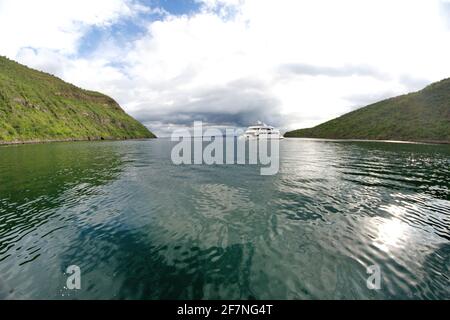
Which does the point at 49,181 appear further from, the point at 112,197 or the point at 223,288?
the point at 223,288

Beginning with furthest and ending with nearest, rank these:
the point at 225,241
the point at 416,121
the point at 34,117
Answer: the point at 416,121
the point at 34,117
the point at 225,241

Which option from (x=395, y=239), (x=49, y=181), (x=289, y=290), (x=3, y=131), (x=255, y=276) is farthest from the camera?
(x=3, y=131)

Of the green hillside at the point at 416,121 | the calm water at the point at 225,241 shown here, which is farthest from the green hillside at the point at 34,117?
the green hillside at the point at 416,121

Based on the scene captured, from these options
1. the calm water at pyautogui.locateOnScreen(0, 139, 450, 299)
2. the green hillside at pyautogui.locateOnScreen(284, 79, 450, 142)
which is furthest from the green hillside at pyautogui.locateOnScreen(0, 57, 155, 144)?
the green hillside at pyautogui.locateOnScreen(284, 79, 450, 142)

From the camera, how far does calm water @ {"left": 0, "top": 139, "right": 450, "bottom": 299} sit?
999 centimetres

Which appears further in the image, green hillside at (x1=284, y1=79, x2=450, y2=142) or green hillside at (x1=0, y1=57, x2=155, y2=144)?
green hillside at (x1=284, y1=79, x2=450, y2=142)

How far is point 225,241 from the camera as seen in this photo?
14.2 metres

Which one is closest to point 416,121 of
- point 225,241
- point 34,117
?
point 225,241

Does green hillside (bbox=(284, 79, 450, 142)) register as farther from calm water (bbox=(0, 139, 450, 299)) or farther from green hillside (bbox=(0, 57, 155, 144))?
green hillside (bbox=(0, 57, 155, 144))

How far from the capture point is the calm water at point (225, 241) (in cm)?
999

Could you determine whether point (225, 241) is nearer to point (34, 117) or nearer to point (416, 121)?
point (34, 117)

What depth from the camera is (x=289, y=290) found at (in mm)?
9805

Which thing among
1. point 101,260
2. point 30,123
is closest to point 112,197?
point 101,260

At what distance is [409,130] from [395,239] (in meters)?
174
